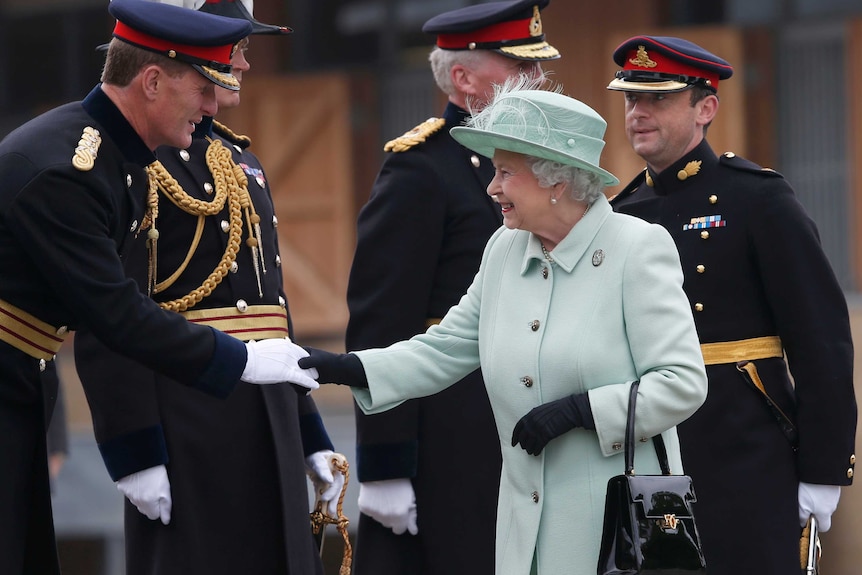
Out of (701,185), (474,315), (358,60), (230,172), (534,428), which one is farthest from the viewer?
(358,60)

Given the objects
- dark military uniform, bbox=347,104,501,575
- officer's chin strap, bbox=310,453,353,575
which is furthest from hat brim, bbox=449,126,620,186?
officer's chin strap, bbox=310,453,353,575

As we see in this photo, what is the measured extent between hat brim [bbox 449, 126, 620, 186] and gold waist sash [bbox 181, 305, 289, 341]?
0.81 metres

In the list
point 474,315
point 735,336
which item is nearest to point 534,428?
point 474,315

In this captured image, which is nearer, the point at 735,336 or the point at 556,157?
the point at 556,157

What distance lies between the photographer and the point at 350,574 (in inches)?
177

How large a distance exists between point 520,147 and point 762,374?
1223 mm

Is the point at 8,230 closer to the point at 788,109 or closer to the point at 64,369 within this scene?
the point at 788,109

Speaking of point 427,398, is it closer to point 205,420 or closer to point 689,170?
point 205,420

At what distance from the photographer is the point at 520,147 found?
3.43m

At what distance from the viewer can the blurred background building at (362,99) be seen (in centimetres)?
991

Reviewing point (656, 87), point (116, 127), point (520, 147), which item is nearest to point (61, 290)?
point (116, 127)

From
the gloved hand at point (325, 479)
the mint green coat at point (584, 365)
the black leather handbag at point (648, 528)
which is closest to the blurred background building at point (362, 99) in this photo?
the gloved hand at point (325, 479)

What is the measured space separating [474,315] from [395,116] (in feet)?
25.2

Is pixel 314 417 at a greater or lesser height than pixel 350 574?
greater
